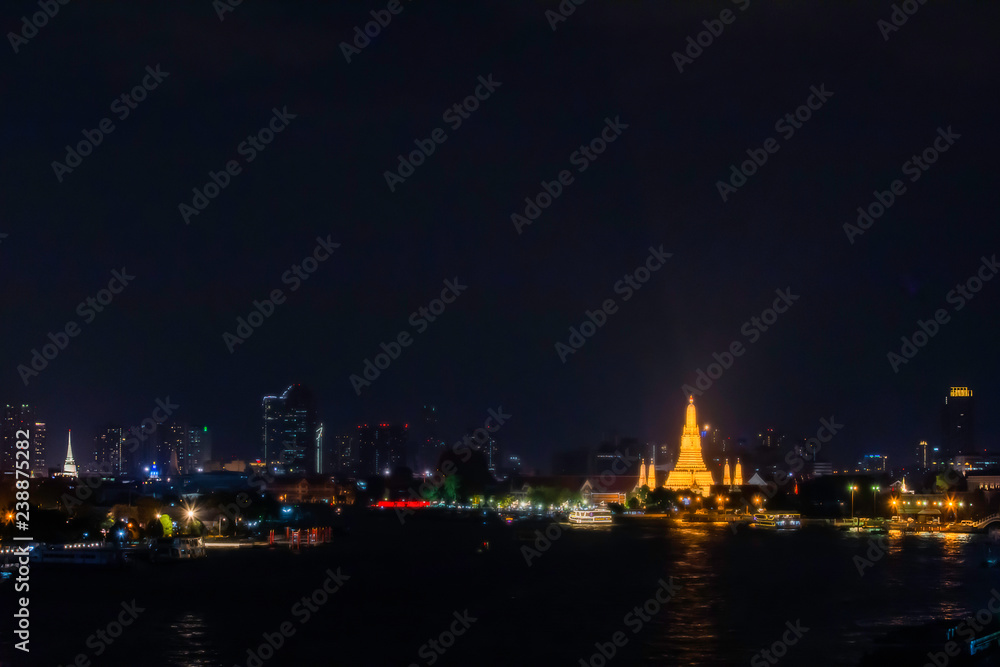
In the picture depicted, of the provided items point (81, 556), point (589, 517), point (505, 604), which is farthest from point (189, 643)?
point (589, 517)

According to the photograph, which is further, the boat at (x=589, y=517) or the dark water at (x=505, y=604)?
the boat at (x=589, y=517)

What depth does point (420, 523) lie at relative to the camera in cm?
10419

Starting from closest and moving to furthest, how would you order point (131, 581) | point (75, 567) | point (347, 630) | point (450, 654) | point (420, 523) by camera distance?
point (450, 654)
point (347, 630)
point (131, 581)
point (75, 567)
point (420, 523)

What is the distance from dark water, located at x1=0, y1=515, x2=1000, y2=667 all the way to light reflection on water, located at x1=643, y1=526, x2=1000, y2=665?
3.4 inches

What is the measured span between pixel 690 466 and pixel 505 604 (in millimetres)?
92131

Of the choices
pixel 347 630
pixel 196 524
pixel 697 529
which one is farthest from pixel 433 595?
pixel 697 529

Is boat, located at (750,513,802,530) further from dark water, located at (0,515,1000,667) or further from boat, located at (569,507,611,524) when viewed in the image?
dark water, located at (0,515,1000,667)

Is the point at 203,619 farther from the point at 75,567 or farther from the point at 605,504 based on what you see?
the point at 605,504

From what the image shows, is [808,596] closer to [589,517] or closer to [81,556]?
[81,556]

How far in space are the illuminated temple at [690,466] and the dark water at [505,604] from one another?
6454 centimetres

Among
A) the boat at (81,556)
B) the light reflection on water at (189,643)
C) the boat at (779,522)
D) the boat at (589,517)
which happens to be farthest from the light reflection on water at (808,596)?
the boat at (589,517)

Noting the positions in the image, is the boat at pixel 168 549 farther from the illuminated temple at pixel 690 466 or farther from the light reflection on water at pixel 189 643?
the illuminated temple at pixel 690 466

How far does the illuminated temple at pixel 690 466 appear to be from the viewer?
422 feet

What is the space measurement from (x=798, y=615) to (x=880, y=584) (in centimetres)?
968
